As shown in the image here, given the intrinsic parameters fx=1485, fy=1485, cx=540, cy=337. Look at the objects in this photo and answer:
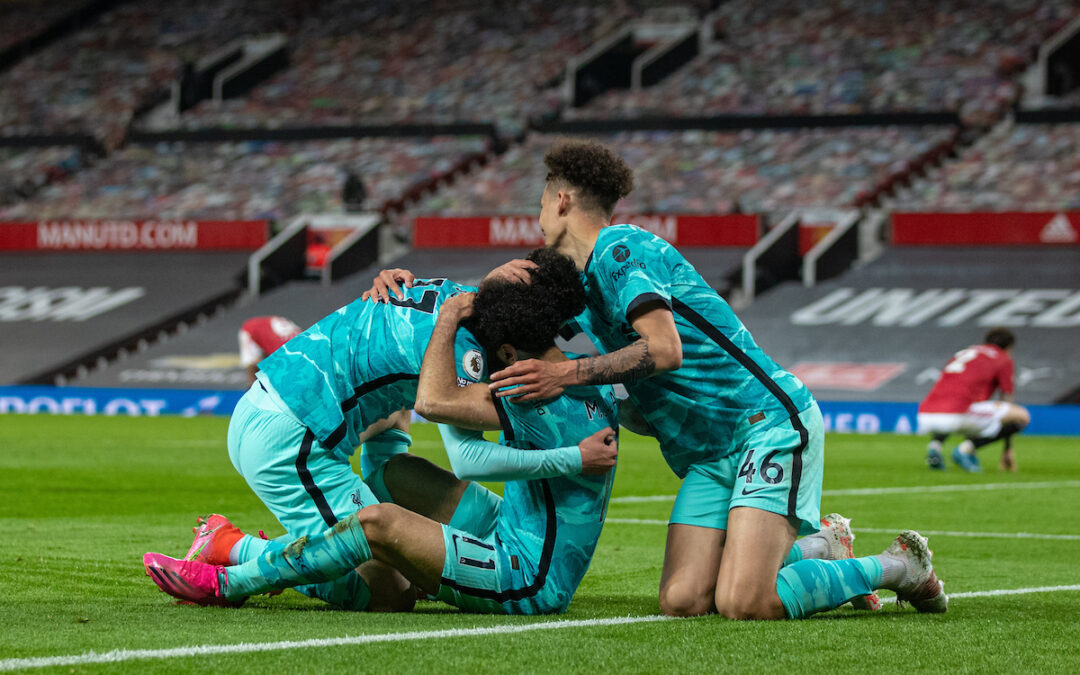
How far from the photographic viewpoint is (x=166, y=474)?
12.7 metres

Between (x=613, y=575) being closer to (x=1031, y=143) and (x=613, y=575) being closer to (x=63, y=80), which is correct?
(x=1031, y=143)

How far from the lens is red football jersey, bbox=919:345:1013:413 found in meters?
14.3

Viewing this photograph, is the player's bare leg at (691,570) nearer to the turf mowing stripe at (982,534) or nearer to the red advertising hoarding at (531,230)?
the turf mowing stripe at (982,534)

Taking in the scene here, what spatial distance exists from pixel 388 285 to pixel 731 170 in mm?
25699

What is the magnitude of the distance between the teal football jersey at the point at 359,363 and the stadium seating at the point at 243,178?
88.4 ft

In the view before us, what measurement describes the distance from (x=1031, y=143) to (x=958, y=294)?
4393 mm

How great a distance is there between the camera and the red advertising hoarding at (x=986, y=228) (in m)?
25.8

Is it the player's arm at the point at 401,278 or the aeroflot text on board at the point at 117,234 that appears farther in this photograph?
the aeroflot text on board at the point at 117,234

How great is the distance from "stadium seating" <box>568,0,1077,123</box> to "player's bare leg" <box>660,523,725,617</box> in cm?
2590

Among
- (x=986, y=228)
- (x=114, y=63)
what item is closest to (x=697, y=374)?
(x=986, y=228)

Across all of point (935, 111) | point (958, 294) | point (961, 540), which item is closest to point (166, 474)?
point (961, 540)

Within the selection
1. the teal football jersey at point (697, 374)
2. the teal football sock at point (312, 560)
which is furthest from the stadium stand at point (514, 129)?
the teal football sock at point (312, 560)

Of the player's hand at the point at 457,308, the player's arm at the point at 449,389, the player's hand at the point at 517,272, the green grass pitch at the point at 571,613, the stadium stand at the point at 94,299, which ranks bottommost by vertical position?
the stadium stand at the point at 94,299

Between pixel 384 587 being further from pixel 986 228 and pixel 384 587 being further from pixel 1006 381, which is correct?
pixel 986 228
